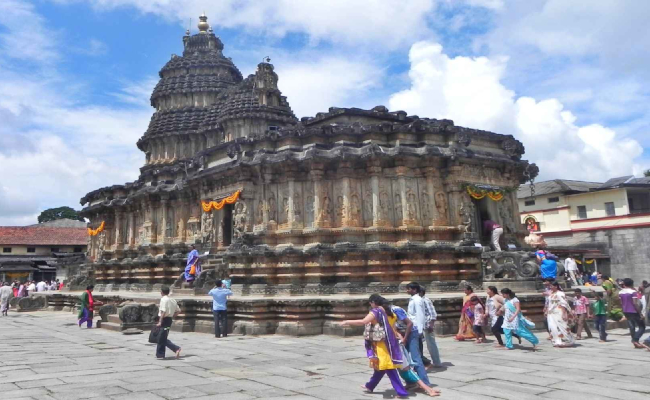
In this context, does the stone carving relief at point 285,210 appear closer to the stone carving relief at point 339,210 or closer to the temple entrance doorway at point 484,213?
the stone carving relief at point 339,210

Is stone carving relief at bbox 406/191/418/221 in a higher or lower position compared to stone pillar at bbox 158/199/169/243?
lower

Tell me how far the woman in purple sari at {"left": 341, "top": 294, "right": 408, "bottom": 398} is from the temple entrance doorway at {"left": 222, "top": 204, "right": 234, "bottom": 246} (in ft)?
Answer: 54.7

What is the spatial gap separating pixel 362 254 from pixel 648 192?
33857 millimetres

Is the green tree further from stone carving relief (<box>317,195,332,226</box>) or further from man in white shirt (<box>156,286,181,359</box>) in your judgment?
man in white shirt (<box>156,286,181,359</box>)

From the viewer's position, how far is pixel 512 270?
1783 centimetres

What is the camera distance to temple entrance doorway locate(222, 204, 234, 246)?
2381 cm

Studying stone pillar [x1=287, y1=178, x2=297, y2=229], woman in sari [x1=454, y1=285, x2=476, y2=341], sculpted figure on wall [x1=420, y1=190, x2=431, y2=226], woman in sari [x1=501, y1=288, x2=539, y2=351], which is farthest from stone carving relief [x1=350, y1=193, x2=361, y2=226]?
woman in sari [x1=501, y1=288, x2=539, y2=351]

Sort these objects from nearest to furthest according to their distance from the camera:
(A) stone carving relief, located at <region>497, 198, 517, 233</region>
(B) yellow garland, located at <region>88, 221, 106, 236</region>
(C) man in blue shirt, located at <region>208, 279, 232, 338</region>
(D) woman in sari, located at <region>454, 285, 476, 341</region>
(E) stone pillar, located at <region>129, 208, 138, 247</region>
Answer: (D) woman in sari, located at <region>454, 285, 476, 341</region>
(C) man in blue shirt, located at <region>208, 279, 232, 338</region>
(A) stone carving relief, located at <region>497, 198, 517, 233</region>
(E) stone pillar, located at <region>129, 208, 138, 247</region>
(B) yellow garland, located at <region>88, 221, 106, 236</region>

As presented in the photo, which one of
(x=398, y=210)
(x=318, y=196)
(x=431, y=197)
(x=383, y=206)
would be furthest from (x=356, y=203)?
(x=431, y=197)

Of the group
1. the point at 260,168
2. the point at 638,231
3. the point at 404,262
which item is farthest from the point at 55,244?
the point at 638,231

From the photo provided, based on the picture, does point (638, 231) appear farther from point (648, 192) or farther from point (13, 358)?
point (13, 358)

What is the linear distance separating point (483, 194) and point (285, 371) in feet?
45.0

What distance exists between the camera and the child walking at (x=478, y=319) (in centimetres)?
1288

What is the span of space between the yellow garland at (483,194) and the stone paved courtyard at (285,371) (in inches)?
306
